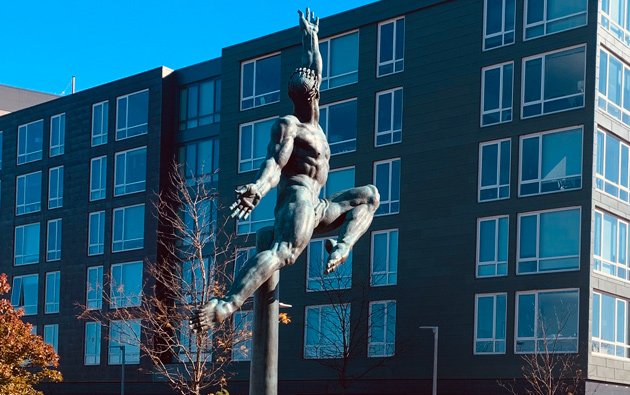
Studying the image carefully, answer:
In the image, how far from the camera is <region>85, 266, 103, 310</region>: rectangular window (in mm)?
63125

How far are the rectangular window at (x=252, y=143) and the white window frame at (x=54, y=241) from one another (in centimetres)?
1566

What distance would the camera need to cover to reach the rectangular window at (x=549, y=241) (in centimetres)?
4338

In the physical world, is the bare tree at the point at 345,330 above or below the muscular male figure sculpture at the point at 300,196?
below

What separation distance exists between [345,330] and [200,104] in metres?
17.8

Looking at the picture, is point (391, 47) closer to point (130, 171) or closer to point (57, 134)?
point (130, 171)

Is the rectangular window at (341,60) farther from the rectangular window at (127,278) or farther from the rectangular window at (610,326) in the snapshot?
the rectangular window at (127,278)

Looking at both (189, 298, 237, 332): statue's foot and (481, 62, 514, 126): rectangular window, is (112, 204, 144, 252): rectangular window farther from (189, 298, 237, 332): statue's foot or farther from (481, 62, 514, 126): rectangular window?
(189, 298, 237, 332): statue's foot

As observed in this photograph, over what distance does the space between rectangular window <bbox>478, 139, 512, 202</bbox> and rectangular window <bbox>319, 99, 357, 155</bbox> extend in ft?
21.9

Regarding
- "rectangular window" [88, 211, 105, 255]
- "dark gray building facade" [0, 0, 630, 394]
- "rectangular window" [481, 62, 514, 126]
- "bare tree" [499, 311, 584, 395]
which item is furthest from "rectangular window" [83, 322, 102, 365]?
"bare tree" [499, 311, 584, 395]

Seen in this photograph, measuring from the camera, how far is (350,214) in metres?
10.3

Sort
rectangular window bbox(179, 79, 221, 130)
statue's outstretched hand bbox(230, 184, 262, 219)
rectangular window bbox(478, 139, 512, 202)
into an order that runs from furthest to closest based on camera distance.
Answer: rectangular window bbox(179, 79, 221, 130) → rectangular window bbox(478, 139, 512, 202) → statue's outstretched hand bbox(230, 184, 262, 219)

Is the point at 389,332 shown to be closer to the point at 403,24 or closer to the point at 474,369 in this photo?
the point at 474,369

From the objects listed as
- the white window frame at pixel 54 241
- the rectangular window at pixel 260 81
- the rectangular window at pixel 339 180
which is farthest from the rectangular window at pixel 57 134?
the rectangular window at pixel 339 180

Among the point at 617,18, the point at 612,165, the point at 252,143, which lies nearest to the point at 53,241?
the point at 252,143
